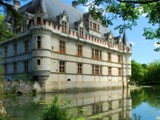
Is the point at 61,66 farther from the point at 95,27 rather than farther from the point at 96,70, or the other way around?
the point at 95,27

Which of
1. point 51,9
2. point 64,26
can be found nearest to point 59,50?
point 64,26

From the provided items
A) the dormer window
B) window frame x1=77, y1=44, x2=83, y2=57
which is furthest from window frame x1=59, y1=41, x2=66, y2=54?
the dormer window

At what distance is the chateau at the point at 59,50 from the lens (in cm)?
2533

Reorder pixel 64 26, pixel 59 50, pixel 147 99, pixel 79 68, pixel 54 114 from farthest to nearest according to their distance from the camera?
pixel 79 68, pixel 64 26, pixel 59 50, pixel 147 99, pixel 54 114

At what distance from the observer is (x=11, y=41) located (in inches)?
1203

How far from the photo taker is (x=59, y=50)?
1088 inches

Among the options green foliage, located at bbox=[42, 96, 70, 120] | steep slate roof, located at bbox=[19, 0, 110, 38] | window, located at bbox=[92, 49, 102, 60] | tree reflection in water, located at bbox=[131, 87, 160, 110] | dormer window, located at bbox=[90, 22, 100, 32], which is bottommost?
tree reflection in water, located at bbox=[131, 87, 160, 110]

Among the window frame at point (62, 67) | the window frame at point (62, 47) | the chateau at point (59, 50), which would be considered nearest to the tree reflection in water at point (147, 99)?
the window frame at point (62, 67)

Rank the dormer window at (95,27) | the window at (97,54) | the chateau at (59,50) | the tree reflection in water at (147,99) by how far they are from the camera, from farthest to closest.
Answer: the dormer window at (95,27), the window at (97,54), the chateau at (59,50), the tree reflection in water at (147,99)

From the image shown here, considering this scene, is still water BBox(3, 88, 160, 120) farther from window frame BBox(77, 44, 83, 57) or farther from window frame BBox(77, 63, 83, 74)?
window frame BBox(77, 44, 83, 57)

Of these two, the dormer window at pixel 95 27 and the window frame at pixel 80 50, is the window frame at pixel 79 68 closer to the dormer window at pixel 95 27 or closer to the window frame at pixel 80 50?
the window frame at pixel 80 50

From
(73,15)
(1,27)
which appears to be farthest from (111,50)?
(1,27)

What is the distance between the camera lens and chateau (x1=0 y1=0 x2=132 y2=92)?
25.3 m

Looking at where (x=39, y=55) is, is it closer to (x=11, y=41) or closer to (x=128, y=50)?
(x=11, y=41)
